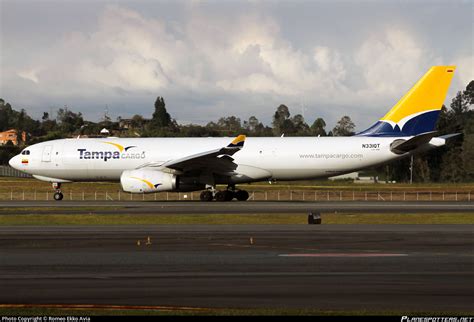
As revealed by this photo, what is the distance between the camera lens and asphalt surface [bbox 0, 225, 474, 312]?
1216cm

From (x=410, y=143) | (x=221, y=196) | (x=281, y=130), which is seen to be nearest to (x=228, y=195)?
(x=221, y=196)

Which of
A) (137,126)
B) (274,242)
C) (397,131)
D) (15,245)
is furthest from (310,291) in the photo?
(137,126)

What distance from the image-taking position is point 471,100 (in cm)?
15288

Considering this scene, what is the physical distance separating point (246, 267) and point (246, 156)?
26120mm

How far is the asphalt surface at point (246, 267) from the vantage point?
12.2 meters

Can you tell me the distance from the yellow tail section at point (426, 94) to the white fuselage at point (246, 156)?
2.02 metres

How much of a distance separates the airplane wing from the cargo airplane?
0.18ft

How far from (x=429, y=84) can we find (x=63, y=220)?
2375cm

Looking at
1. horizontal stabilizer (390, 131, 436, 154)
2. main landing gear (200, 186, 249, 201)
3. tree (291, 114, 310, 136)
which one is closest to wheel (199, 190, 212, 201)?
main landing gear (200, 186, 249, 201)

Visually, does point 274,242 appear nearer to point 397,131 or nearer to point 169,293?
point 169,293

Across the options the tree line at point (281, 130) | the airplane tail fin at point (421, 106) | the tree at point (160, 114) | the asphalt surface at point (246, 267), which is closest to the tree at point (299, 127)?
the tree line at point (281, 130)

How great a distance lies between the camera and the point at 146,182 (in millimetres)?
38562

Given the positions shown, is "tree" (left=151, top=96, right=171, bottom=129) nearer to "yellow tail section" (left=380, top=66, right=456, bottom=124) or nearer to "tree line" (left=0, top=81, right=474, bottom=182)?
"tree line" (left=0, top=81, right=474, bottom=182)

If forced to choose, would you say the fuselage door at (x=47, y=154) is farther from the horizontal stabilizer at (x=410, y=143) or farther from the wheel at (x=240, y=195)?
the horizontal stabilizer at (x=410, y=143)
